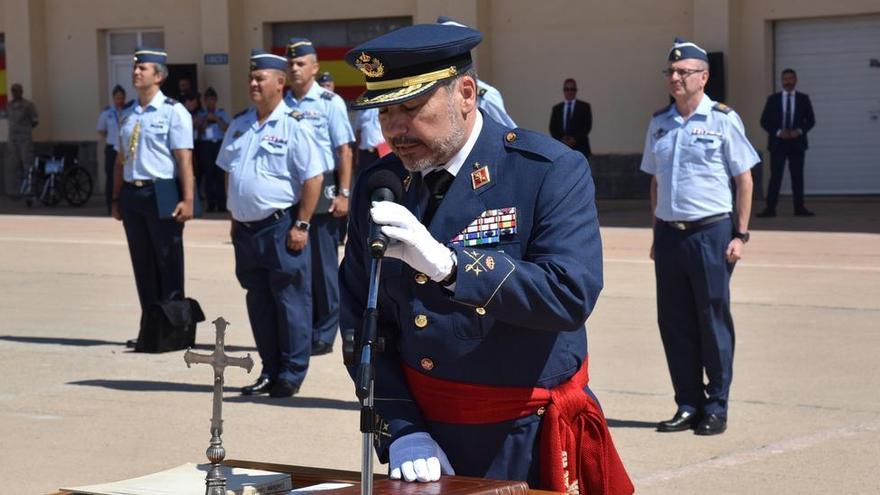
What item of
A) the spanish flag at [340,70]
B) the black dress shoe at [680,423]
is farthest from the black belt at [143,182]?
the spanish flag at [340,70]

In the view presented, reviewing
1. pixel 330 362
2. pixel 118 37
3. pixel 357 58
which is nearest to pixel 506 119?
pixel 330 362

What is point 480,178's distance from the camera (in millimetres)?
3434

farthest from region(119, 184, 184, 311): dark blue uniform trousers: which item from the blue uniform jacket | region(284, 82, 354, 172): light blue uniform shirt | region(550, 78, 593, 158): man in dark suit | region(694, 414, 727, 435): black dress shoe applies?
region(550, 78, 593, 158): man in dark suit

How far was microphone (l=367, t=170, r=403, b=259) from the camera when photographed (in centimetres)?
288

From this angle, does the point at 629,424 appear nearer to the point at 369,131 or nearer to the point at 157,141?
the point at 157,141

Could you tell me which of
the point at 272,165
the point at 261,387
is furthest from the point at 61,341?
the point at 272,165

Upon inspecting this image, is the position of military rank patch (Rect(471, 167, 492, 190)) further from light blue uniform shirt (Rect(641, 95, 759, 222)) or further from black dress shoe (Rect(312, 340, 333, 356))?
black dress shoe (Rect(312, 340, 333, 356))

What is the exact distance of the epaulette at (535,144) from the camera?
3439 millimetres

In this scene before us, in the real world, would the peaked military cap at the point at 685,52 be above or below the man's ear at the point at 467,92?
above

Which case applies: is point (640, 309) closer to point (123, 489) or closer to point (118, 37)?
point (123, 489)

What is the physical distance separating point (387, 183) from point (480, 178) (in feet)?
1.01

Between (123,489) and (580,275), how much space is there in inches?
44.8

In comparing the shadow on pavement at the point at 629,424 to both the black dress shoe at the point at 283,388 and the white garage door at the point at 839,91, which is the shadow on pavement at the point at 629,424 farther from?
the white garage door at the point at 839,91

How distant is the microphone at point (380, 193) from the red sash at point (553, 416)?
492mm
